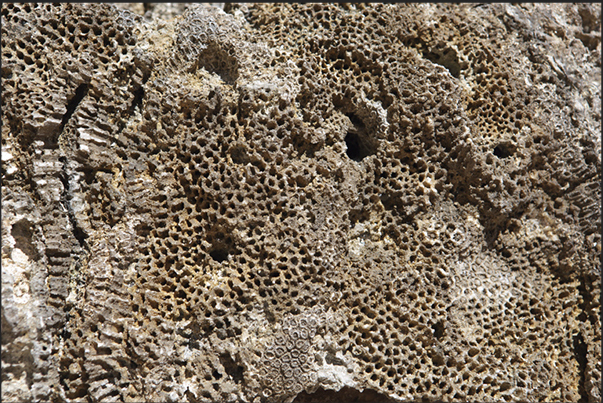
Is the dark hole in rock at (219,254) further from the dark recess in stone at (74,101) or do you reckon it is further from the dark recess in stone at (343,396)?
the dark recess in stone at (74,101)

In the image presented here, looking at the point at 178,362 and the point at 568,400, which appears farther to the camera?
the point at 568,400

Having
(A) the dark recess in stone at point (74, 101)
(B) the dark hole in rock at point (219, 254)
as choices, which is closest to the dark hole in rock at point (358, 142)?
(B) the dark hole in rock at point (219, 254)

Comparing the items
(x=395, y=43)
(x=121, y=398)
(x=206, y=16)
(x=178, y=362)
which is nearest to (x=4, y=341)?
(x=121, y=398)

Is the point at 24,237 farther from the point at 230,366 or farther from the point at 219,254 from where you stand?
the point at 230,366

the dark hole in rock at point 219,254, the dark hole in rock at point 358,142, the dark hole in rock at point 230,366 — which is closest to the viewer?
the dark hole in rock at point 230,366

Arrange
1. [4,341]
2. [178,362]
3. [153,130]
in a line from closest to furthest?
[4,341] → [178,362] → [153,130]

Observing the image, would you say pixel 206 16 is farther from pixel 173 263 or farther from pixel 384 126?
pixel 173 263

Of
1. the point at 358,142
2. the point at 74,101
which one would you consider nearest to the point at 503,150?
the point at 358,142

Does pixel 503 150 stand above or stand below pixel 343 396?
above
